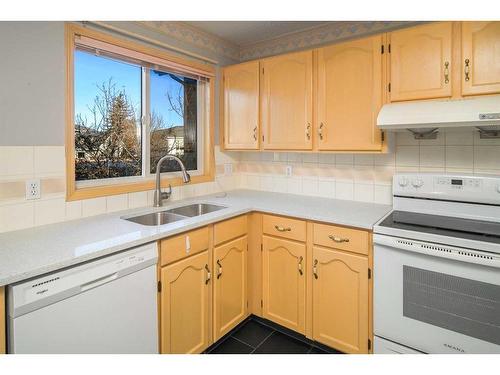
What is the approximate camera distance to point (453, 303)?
1466 millimetres

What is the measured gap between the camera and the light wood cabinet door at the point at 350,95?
192 cm

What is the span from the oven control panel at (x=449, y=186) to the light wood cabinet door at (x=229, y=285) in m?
1.11

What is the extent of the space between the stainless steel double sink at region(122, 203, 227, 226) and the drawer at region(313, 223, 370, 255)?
2.31 ft

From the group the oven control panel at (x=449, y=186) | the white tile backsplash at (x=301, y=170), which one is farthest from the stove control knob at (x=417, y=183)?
the white tile backsplash at (x=301, y=170)

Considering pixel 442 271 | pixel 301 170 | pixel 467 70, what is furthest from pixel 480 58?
pixel 301 170

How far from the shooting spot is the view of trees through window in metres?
1.94

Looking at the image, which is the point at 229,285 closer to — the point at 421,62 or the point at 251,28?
the point at 421,62

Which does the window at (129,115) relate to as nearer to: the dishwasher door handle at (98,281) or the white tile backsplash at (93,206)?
the white tile backsplash at (93,206)

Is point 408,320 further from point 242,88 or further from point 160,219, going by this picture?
point 242,88

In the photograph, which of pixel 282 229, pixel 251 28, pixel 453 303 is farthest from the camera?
pixel 251 28

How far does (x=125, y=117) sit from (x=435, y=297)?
2.16 m

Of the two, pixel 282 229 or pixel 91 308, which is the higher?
pixel 282 229

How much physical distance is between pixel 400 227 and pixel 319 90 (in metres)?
1.08

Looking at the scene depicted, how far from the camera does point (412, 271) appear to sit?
61.6 inches
